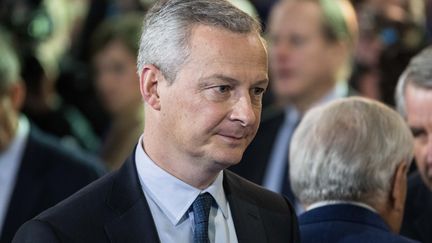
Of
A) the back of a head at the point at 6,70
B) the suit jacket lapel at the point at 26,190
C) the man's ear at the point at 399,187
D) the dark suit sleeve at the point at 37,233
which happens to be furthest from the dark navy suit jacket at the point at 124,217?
the back of a head at the point at 6,70

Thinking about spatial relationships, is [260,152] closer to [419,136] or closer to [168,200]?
[419,136]

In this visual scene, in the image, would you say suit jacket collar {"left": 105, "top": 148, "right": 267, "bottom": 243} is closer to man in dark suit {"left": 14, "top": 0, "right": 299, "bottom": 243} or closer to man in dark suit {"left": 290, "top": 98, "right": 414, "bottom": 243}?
man in dark suit {"left": 14, "top": 0, "right": 299, "bottom": 243}

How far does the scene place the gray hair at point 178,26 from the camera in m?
3.08

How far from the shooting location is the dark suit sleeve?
9.68 feet

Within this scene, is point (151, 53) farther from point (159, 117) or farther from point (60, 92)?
point (60, 92)

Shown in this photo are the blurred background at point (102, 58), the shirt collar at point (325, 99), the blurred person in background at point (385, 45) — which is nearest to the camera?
the shirt collar at point (325, 99)

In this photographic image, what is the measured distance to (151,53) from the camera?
3.13 meters

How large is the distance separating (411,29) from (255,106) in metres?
3.57

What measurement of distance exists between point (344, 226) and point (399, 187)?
24 cm

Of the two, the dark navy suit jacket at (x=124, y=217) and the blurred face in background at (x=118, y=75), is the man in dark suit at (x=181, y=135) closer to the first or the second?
the dark navy suit jacket at (x=124, y=217)

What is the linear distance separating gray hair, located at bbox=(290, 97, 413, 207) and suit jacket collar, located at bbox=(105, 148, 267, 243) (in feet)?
1.31

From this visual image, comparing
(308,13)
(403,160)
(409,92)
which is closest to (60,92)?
(308,13)

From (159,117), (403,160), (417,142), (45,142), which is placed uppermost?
(159,117)

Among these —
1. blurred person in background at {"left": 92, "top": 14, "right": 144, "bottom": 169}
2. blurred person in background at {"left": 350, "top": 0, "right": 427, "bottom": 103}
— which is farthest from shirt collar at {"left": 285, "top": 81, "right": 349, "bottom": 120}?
blurred person in background at {"left": 92, "top": 14, "right": 144, "bottom": 169}
